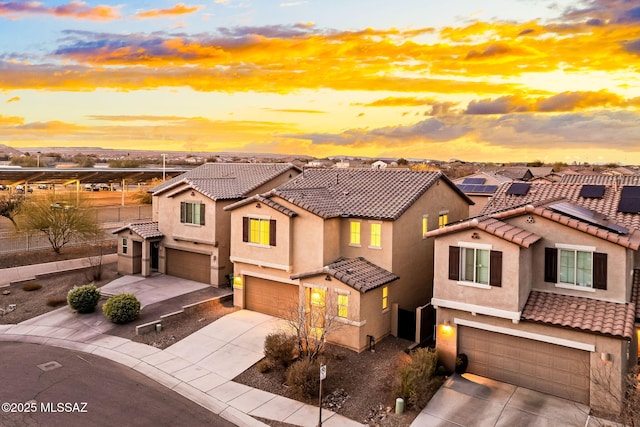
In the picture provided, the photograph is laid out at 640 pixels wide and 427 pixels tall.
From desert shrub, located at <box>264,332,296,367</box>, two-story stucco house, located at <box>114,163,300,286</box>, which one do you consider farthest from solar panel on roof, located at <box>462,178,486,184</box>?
desert shrub, located at <box>264,332,296,367</box>

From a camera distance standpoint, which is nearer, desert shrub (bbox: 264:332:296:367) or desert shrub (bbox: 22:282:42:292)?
desert shrub (bbox: 264:332:296:367)

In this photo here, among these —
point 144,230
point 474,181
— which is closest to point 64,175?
point 144,230

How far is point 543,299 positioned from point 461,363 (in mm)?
4055

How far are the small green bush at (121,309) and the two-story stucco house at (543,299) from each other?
15083 mm

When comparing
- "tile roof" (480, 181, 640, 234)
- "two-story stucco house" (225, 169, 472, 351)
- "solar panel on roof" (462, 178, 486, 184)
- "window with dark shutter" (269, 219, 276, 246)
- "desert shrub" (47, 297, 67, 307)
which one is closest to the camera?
"tile roof" (480, 181, 640, 234)

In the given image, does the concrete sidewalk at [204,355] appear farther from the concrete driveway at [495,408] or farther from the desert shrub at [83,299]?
the concrete driveway at [495,408]

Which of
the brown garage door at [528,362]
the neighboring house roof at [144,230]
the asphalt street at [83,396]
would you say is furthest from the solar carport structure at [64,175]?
the brown garage door at [528,362]

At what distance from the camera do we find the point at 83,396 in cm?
1623

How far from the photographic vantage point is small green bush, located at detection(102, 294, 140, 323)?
22.7 meters

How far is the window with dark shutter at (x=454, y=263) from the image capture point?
705 inches

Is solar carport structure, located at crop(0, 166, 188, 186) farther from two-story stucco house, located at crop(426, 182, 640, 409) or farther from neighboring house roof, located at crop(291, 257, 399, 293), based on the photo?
two-story stucco house, located at crop(426, 182, 640, 409)

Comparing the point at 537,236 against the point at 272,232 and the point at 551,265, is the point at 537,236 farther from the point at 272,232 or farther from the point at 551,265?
the point at 272,232

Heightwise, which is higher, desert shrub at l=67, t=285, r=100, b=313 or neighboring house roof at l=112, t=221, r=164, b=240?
neighboring house roof at l=112, t=221, r=164, b=240

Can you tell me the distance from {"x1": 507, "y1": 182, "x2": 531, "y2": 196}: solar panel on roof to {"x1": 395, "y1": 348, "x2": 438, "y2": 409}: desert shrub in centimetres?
1172
